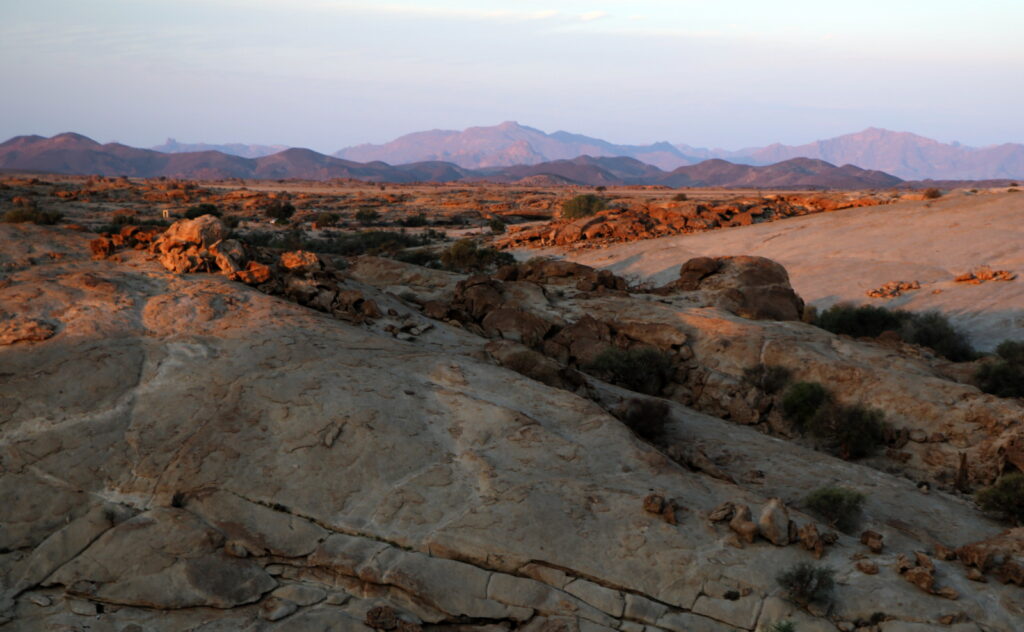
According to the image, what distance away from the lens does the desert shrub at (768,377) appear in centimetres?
1352

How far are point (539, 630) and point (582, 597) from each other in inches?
18.9

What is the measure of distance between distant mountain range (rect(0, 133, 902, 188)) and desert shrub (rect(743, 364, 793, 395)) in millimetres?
140640

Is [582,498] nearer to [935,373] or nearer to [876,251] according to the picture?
[935,373]

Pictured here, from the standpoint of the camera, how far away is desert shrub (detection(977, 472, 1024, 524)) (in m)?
9.50

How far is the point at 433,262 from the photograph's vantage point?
1061 inches

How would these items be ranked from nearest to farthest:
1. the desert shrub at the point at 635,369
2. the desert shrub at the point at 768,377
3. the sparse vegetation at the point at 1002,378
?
the desert shrub at the point at 768,377 < the desert shrub at the point at 635,369 < the sparse vegetation at the point at 1002,378

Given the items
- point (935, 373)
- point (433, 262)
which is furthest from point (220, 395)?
point (433, 262)

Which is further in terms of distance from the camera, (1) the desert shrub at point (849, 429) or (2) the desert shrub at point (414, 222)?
(2) the desert shrub at point (414, 222)

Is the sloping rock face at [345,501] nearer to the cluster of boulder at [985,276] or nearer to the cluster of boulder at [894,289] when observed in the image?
the cluster of boulder at [894,289]

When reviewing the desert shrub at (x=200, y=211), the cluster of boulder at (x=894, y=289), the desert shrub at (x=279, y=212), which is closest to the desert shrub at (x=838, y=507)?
the cluster of boulder at (x=894, y=289)

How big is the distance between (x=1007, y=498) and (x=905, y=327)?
35.7 feet

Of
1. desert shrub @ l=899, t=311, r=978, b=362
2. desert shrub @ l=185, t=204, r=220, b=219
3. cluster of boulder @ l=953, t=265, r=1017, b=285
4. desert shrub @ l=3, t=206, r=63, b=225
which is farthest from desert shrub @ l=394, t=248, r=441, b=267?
cluster of boulder @ l=953, t=265, r=1017, b=285

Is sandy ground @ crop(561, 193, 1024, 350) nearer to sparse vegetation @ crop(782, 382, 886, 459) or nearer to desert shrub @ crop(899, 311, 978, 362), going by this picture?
desert shrub @ crop(899, 311, 978, 362)

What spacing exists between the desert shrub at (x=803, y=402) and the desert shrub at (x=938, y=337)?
6824 millimetres
